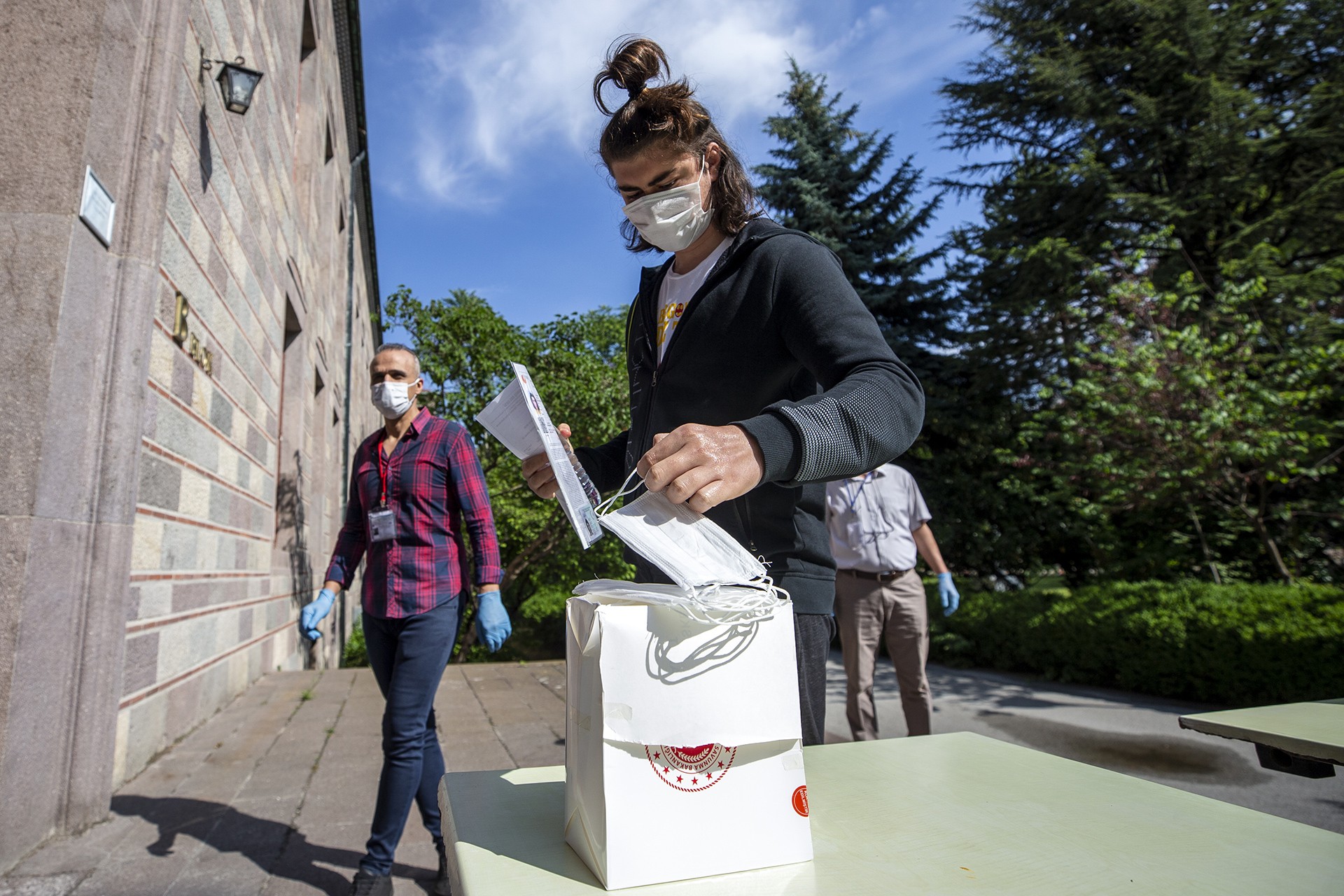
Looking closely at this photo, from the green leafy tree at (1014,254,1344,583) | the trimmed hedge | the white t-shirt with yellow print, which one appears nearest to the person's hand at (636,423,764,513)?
the white t-shirt with yellow print

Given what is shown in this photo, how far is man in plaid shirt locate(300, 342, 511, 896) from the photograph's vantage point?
8.82ft

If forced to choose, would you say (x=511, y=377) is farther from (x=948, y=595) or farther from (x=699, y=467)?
(x=699, y=467)

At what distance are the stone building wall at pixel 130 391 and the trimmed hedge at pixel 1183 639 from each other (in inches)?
337

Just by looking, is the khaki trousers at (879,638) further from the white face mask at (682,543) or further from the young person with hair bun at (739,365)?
the white face mask at (682,543)

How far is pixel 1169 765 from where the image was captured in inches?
208

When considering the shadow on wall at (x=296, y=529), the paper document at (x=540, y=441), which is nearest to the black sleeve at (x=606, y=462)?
the paper document at (x=540, y=441)

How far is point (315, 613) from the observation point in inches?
127

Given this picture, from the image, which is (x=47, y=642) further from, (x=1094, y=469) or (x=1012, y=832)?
(x=1094, y=469)

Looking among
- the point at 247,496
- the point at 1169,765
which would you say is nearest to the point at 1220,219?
the point at 1169,765

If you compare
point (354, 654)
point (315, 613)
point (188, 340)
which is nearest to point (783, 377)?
point (315, 613)

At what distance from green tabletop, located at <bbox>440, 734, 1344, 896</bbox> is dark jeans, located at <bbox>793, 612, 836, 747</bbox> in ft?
0.21

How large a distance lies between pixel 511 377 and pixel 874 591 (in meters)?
6.33

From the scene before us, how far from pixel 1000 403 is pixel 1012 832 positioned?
1430 centimetres

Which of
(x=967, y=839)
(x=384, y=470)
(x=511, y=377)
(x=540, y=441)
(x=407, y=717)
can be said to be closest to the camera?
(x=967, y=839)
